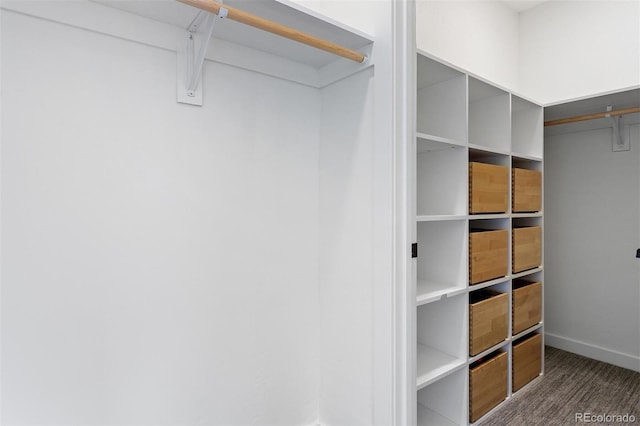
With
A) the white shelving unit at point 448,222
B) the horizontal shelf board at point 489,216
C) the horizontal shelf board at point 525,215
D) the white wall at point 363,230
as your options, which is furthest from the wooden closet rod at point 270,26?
the horizontal shelf board at point 525,215

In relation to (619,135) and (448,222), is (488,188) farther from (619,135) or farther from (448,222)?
(619,135)

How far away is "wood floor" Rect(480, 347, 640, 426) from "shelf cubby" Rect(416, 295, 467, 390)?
459 millimetres

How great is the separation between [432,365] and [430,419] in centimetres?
39

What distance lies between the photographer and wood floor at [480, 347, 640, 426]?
1945 mm

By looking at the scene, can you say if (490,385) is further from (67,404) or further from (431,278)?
(67,404)

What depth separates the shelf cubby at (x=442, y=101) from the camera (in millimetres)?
1770

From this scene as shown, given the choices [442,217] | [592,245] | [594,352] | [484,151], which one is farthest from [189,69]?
[594,352]

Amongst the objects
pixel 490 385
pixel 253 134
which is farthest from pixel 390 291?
pixel 490 385

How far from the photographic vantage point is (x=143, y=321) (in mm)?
1248

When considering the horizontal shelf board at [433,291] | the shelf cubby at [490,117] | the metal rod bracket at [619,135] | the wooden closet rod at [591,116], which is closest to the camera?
the horizontal shelf board at [433,291]

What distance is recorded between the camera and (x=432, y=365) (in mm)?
1753

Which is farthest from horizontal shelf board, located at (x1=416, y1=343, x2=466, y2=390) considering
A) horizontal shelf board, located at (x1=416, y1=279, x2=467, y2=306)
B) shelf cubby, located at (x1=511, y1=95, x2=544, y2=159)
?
shelf cubby, located at (x1=511, y1=95, x2=544, y2=159)

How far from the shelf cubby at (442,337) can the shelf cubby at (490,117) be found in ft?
3.11

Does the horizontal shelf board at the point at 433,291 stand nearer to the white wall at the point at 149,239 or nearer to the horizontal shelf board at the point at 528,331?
the white wall at the point at 149,239
